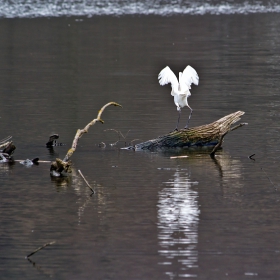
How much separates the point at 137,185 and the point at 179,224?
225 cm

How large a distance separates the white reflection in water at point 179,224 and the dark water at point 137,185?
0.05 ft

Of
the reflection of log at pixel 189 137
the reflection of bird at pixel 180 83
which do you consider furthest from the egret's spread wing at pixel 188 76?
the reflection of log at pixel 189 137

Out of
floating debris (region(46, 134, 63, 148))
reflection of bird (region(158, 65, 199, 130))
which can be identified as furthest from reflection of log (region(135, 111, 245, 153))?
floating debris (region(46, 134, 63, 148))

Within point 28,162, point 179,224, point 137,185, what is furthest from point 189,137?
point 179,224

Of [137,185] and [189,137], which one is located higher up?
[189,137]

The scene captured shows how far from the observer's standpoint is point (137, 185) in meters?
13.4

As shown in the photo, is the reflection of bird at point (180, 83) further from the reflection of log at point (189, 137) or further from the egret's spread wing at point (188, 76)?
the reflection of log at point (189, 137)

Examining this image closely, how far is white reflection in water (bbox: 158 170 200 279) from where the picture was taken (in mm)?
9867

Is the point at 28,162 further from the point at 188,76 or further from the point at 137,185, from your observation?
the point at 188,76

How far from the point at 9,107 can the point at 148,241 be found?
1200 centimetres

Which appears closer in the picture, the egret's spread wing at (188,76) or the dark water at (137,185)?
the dark water at (137,185)

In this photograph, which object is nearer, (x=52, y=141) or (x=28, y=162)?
(x=28, y=162)

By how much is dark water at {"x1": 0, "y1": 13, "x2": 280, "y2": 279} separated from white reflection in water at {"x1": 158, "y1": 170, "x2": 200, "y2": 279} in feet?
0.05

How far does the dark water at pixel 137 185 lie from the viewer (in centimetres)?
995
